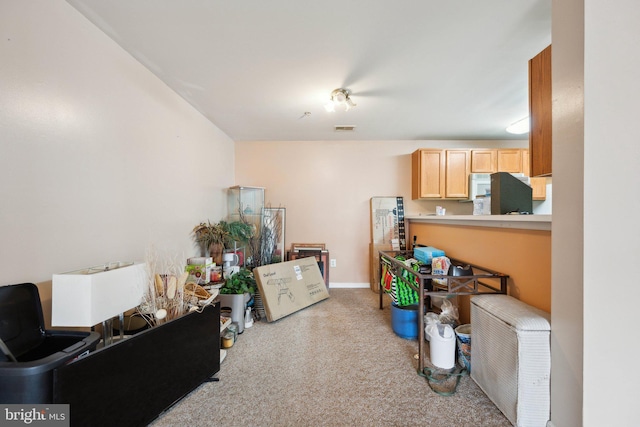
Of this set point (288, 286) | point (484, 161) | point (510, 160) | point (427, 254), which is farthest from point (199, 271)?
point (510, 160)

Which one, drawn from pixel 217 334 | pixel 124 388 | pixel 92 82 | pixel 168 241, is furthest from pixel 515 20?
pixel 168 241

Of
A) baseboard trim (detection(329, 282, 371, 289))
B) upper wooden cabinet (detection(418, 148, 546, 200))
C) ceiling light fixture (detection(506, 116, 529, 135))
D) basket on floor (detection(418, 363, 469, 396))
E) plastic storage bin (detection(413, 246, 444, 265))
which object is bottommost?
baseboard trim (detection(329, 282, 371, 289))

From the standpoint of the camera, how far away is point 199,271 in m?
2.13

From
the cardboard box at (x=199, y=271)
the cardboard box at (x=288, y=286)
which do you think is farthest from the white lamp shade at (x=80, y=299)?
the cardboard box at (x=288, y=286)

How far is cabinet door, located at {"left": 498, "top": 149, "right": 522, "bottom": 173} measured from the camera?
330 centimetres

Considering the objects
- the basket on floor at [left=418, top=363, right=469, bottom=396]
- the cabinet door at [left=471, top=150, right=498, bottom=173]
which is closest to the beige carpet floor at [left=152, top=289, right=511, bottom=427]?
the basket on floor at [left=418, top=363, right=469, bottom=396]

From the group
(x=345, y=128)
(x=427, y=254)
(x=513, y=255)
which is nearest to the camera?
(x=513, y=255)

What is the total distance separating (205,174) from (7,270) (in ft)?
6.32

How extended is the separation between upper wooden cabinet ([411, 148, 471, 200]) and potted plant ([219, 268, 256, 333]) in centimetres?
280

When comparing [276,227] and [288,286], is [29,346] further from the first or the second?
[276,227]

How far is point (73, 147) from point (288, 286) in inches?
86.7

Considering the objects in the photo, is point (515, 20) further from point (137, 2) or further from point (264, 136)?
point (264, 136)
